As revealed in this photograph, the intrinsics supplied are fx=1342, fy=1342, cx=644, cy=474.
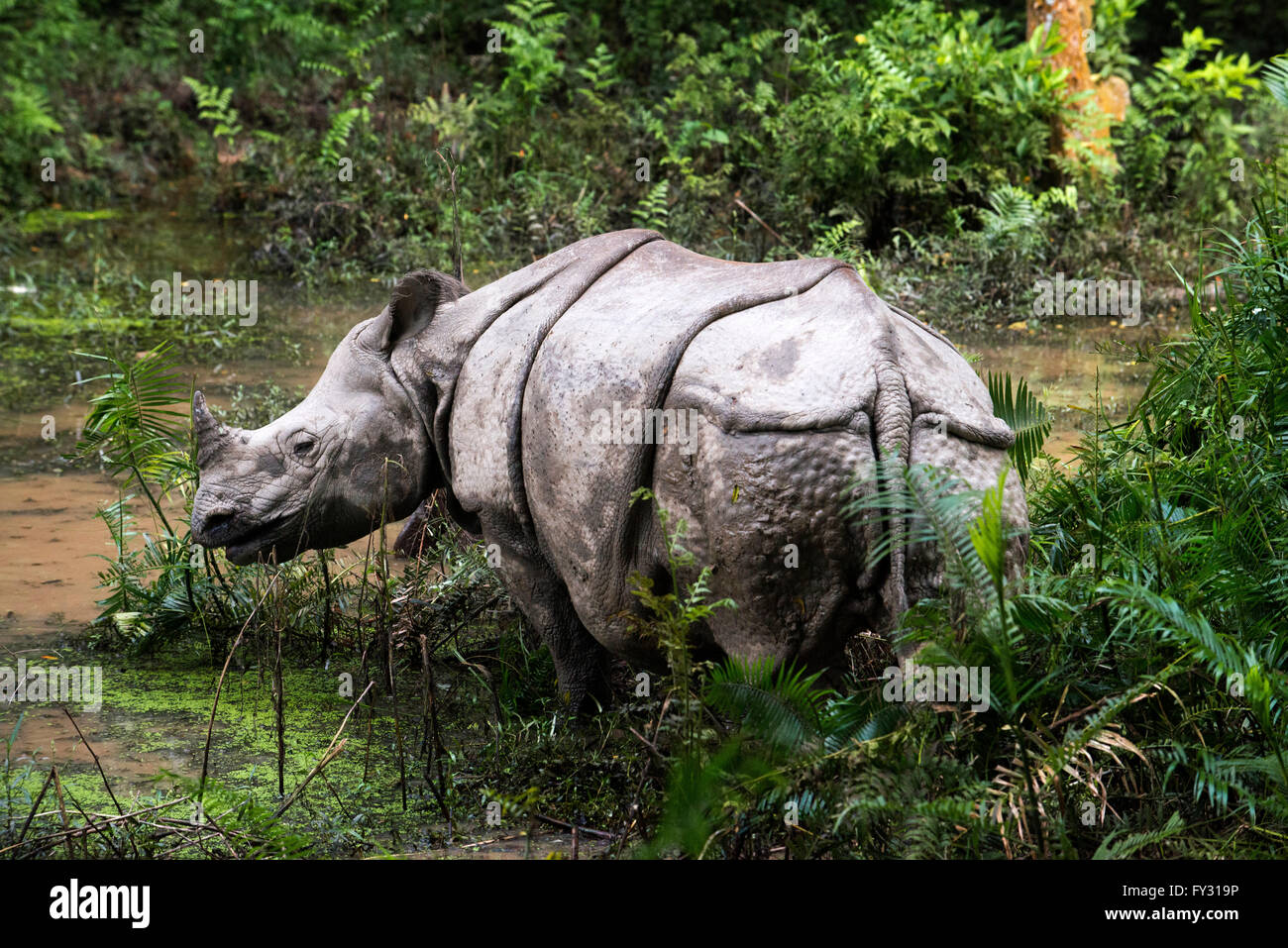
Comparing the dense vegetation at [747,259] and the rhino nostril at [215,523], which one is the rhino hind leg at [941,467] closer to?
the dense vegetation at [747,259]

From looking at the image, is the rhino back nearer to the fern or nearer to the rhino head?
the rhino head

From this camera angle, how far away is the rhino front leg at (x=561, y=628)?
17.3ft

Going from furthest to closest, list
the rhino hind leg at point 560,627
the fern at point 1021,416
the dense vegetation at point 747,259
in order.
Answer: the fern at point 1021,416
the rhino hind leg at point 560,627
the dense vegetation at point 747,259

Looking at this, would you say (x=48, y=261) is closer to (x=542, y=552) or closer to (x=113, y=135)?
(x=113, y=135)

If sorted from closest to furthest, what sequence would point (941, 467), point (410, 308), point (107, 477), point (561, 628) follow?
point (941, 467) → point (561, 628) → point (410, 308) → point (107, 477)

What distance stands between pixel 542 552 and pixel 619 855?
1.30 metres

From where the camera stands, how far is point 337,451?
5523 millimetres

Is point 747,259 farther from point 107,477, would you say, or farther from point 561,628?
point 561,628

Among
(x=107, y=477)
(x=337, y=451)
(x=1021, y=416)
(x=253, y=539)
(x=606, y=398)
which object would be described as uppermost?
(x=606, y=398)

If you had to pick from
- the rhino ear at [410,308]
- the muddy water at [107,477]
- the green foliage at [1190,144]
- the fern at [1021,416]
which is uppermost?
the green foliage at [1190,144]

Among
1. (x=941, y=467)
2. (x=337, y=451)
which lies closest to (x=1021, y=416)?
(x=941, y=467)

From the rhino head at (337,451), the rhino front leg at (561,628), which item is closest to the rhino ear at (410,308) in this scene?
the rhino head at (337,451)

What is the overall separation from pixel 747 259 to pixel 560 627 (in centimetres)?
660

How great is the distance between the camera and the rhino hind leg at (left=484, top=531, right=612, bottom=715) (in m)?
5.25
